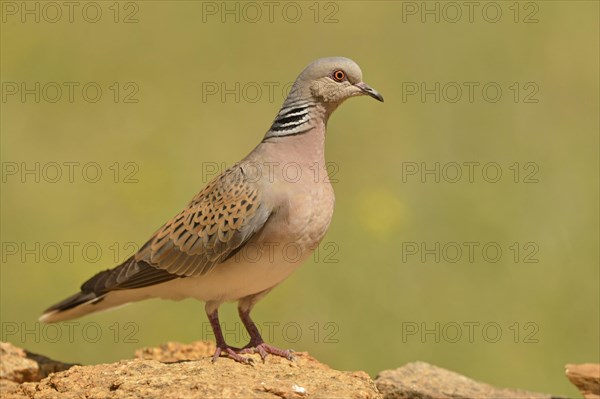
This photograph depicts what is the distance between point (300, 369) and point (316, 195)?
1287mm

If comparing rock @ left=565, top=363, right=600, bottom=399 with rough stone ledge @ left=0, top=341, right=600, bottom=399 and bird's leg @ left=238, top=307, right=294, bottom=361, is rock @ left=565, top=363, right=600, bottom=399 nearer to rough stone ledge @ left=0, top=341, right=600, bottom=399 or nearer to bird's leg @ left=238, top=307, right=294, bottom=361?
rough stone ledge @ left=0, top=341, right=600, bottom=399

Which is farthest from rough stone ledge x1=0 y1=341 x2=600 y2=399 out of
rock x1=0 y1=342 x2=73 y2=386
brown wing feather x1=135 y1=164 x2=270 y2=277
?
brown wing feather x1=135 y1=164 x2=270 y2=277

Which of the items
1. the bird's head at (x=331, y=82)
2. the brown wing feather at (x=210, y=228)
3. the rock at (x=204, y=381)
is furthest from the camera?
the bird's head at (x=331, y=82)

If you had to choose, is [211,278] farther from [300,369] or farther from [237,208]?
[300,369]

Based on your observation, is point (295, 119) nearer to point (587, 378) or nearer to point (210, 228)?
point (210, 228)

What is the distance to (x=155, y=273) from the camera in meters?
7.68

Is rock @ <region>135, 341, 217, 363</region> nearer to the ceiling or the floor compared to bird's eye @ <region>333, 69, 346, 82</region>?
nearer to the floor

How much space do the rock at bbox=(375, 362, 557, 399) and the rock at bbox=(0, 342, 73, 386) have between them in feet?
9.33

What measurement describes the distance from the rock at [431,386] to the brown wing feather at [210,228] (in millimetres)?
1974

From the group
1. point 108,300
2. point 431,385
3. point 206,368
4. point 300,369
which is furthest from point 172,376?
point 431,385

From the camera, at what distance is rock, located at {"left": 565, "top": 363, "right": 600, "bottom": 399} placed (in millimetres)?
8289

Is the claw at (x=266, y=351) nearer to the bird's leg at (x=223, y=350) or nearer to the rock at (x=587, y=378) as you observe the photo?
the bird's leg at (x=223, y=350)

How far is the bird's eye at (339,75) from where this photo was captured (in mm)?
7465

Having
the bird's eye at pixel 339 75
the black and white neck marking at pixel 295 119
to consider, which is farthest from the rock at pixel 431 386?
the bird's eye at pixel 339 75
